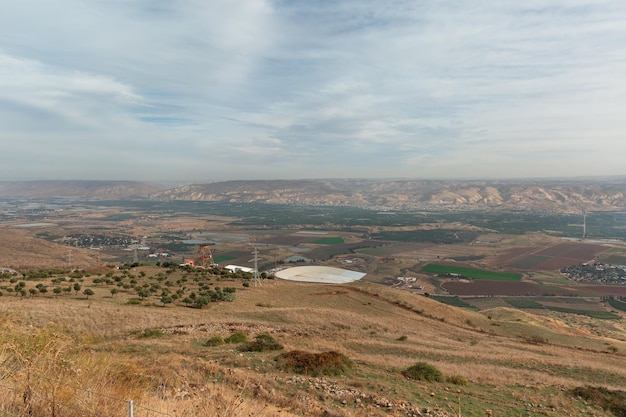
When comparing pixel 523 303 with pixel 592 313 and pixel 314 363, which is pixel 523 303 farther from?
pixel 314 363

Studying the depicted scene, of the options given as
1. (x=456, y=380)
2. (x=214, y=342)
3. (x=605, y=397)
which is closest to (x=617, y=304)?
(x=605, y=397)

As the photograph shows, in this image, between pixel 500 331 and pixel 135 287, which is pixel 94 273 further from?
pixel 500 331

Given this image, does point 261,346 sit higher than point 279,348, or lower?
higher

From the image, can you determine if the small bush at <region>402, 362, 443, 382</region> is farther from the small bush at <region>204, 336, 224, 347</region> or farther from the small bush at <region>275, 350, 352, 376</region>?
the small bush at <region>204, 336, 224, 347</region>

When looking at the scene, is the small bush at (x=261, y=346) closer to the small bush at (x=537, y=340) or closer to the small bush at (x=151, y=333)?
the small bush at (x=151, y=333)

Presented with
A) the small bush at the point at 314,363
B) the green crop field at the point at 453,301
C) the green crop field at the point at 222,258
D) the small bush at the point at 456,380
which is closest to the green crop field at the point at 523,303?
the green crop field at the point at 453,301
